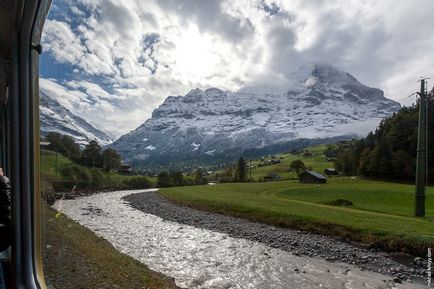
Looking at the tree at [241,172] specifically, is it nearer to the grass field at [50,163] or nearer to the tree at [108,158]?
the tree at [108,158]

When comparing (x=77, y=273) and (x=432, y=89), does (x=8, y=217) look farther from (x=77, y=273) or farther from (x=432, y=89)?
(x=432, y=89)

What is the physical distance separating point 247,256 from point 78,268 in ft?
26.0

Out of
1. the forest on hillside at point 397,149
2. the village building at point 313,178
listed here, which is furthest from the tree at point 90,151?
the village building at point 313,178

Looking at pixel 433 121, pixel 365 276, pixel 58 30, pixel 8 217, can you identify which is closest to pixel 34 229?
pixel 8 217

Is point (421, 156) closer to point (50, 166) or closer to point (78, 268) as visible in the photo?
point (78, 268)

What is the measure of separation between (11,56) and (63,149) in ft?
4.57

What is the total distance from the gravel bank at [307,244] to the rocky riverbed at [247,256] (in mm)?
30

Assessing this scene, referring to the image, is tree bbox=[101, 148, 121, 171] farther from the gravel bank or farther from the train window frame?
the train window frame

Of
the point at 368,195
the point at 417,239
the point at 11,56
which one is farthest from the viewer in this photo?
the point at 368,195

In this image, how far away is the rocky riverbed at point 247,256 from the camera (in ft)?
30.5

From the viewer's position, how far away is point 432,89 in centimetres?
1750

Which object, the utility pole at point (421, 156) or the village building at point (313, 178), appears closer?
the utility pole at point (421, 156)

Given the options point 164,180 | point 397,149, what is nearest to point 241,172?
point 164,180

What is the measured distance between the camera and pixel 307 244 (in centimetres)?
1412
